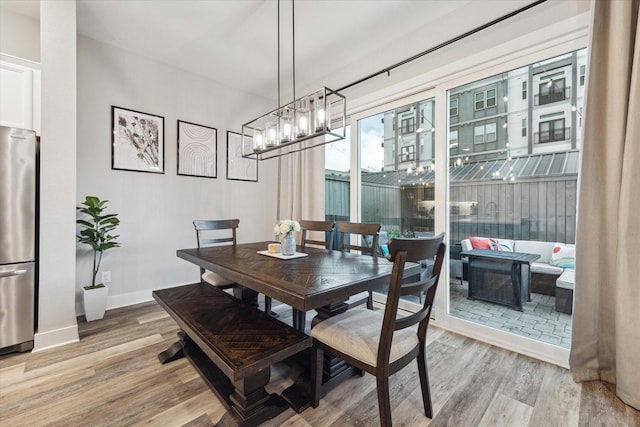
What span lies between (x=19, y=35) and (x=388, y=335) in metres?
4.04

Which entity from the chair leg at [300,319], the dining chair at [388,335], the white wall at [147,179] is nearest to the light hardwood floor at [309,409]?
the dining chair at [388,335]

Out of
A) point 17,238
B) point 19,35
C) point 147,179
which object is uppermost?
point 19,35

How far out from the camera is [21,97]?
2262mm

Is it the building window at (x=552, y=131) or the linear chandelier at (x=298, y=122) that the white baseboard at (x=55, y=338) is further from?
the building window at (x=552, y=131)

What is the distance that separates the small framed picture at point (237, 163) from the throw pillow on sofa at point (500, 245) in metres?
3.17

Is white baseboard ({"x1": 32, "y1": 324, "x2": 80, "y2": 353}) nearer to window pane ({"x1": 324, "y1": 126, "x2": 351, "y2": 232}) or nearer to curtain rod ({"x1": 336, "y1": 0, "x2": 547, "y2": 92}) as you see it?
window pane ({"x1": 324, "y1": 126, "x2": 351, "y2": 232})

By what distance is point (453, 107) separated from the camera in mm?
2615

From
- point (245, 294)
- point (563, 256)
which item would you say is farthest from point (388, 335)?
point (563, 256)

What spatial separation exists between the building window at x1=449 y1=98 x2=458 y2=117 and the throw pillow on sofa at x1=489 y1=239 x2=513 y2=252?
1231mm

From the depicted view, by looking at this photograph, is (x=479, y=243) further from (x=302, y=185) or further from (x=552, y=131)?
(x=302, y=185)

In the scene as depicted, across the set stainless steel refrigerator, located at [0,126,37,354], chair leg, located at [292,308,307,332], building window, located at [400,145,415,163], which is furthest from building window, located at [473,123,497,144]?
stainless steel refrigerator, located at [0,126,37,354]

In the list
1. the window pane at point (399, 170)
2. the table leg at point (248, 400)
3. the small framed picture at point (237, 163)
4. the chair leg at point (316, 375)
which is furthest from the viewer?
the small framed picture at point (237, 163)

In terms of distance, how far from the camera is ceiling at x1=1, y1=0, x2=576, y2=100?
8.02ft

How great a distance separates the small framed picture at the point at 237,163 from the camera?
396 cm
